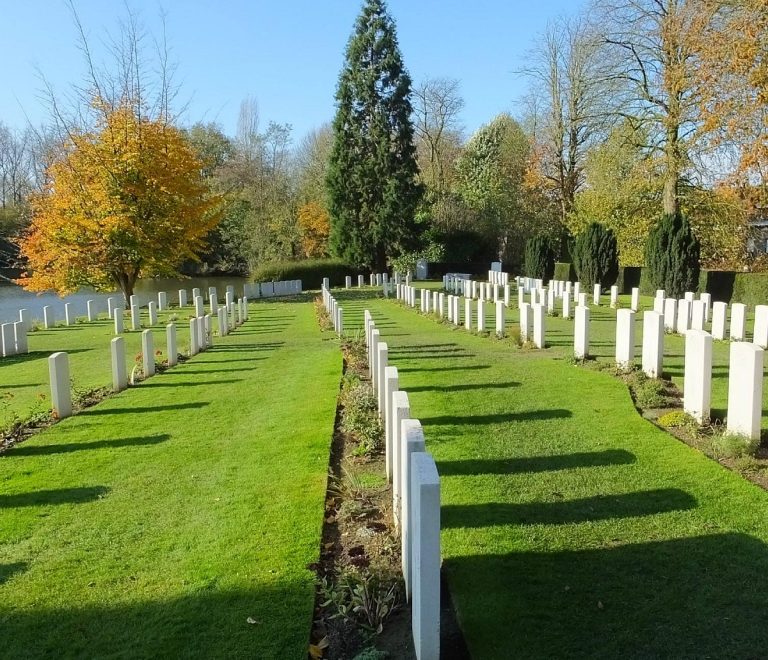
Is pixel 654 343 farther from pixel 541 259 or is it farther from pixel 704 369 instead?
pixel 541 259

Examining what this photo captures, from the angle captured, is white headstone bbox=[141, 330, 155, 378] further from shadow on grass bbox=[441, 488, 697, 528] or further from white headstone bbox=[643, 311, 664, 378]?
white headstone bbox=[643, 311, 664, 378]

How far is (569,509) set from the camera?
4.97 m

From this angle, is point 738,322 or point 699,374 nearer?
point 699,374

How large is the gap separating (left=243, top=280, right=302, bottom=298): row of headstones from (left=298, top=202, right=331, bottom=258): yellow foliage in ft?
37.9

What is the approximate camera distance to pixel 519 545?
4.41 meters

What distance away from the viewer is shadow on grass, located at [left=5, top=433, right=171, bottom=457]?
7086mm

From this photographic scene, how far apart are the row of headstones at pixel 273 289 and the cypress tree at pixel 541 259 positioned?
13.7m

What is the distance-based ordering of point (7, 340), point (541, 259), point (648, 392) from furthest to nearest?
point (541, 259) < point (7, 340) < point (648, 392)

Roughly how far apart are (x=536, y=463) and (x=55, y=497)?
14.1 ft

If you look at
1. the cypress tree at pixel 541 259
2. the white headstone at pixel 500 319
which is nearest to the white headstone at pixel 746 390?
the white headstone at pixel 500 319

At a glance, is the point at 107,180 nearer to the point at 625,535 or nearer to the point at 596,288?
the point at 596,288

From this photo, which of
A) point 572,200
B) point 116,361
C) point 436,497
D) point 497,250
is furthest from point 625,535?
point 497,250

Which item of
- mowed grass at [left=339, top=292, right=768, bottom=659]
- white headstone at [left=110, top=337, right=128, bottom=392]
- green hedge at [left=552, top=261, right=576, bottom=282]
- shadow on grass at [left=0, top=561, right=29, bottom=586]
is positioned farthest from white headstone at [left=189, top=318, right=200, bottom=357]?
green hedge at [left=552, top=261, right=576, bottom=282]

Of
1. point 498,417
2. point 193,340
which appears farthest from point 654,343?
point 193,340
